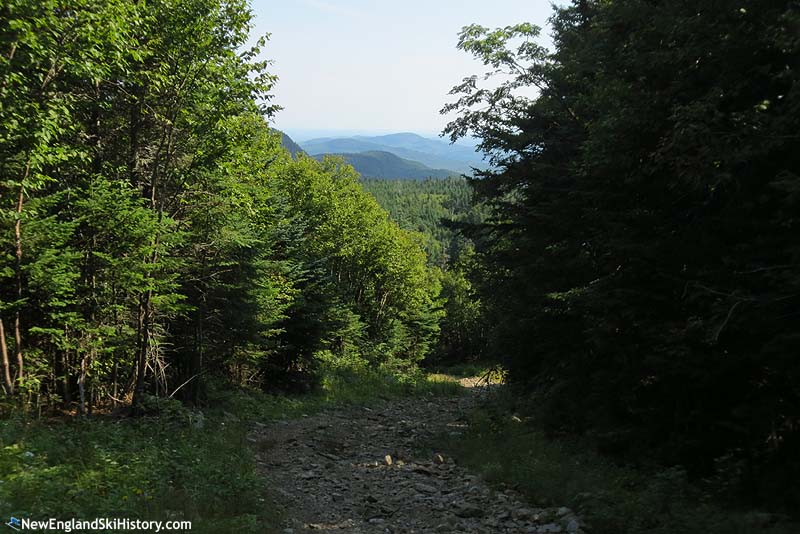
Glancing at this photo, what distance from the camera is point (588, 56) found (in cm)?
1094

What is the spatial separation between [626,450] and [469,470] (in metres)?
3.67

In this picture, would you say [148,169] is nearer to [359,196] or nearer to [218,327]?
[218,327]

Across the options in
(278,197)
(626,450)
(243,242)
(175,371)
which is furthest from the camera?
(278,197)

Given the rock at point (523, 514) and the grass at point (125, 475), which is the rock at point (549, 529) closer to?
the rock at point (523, 514)

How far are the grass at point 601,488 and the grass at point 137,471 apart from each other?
5.03 metres

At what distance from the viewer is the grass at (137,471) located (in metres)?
6.10

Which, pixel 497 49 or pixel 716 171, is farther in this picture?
pixel 497 49

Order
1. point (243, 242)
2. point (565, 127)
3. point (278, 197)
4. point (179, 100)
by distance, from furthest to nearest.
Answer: point (278, 197)
point (243, 242)
point (565, 127)
point (179, 100)

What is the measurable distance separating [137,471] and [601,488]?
26.0 feet

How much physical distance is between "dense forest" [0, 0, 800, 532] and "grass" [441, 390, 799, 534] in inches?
8.3

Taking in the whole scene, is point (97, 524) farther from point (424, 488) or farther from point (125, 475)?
point (424, 488)

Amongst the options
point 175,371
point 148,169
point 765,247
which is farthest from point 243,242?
point 765,247

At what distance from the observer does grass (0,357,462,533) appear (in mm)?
6102

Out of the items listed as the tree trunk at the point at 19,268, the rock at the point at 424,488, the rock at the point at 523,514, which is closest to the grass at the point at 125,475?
the tree trunk at the point at 19,268
